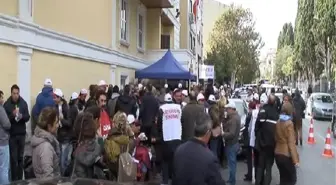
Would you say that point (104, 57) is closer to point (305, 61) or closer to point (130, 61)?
point (130, 61)

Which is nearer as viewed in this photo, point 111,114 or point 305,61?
point 111,114

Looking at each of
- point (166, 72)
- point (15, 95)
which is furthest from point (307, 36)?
point (15, 95)

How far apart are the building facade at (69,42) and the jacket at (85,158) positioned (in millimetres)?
3398

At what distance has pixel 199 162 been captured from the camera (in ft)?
15.0

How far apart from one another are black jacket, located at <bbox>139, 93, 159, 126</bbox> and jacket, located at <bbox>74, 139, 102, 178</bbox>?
4.43 m

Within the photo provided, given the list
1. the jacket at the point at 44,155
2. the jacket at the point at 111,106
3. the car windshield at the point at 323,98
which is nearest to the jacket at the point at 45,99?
the jacket at the point at 111,106

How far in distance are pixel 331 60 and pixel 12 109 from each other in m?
40.7

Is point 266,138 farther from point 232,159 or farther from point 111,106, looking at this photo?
point 111,106

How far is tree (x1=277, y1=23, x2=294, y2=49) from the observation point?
344 ft

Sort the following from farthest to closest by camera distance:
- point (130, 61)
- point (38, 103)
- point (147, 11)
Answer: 1. point (147, 11)
2. point (130, 61)
3. point (38, 103)

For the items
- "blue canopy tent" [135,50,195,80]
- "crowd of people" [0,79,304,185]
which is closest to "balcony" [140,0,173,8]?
"blue canopy tent" [135,50,195,80]

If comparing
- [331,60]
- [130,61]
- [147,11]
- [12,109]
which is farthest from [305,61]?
[12,109]

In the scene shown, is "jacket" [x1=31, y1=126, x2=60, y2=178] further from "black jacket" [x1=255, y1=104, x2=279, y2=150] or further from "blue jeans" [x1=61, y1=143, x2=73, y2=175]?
"black jacket" [x1=255, y1=104, x2=279, y2=150]

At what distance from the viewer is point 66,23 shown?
12117 millimetres
